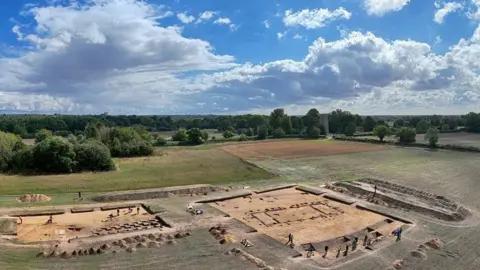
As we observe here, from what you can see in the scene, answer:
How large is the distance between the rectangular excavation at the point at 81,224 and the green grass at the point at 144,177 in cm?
592

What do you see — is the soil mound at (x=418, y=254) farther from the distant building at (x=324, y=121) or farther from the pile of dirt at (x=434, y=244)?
the distant building at (x=324, y=121)

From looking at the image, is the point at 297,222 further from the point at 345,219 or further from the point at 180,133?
the point at 180,133

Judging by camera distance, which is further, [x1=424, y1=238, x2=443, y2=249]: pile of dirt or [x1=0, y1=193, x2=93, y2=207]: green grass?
[x1=0, y1=193, x2=93, y2=207]: green grass

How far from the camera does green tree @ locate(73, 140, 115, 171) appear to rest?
5556cm

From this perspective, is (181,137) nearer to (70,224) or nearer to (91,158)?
(91,158)

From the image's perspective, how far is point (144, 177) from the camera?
52281mm

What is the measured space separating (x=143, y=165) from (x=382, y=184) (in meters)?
35.0

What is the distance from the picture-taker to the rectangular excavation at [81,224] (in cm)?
3073

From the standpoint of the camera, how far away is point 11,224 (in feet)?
104

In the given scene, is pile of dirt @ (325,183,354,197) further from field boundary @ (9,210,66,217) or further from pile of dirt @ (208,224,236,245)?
field boundary @ (9,210,66,217)

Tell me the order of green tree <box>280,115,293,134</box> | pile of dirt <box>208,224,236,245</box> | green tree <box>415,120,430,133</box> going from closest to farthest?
pile of dirt <box>208,224,236,245</box> → green tree <box>280,115,293,134</box> → green tree <box>415,120,430,133</box>

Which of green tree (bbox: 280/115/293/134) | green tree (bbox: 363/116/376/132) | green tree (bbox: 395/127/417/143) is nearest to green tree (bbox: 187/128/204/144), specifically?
green tree (bbox: 280/115/293/134)

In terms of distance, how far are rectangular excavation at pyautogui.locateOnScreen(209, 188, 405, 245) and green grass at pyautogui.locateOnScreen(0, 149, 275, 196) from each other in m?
10.6

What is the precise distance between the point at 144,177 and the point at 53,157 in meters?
12.9
